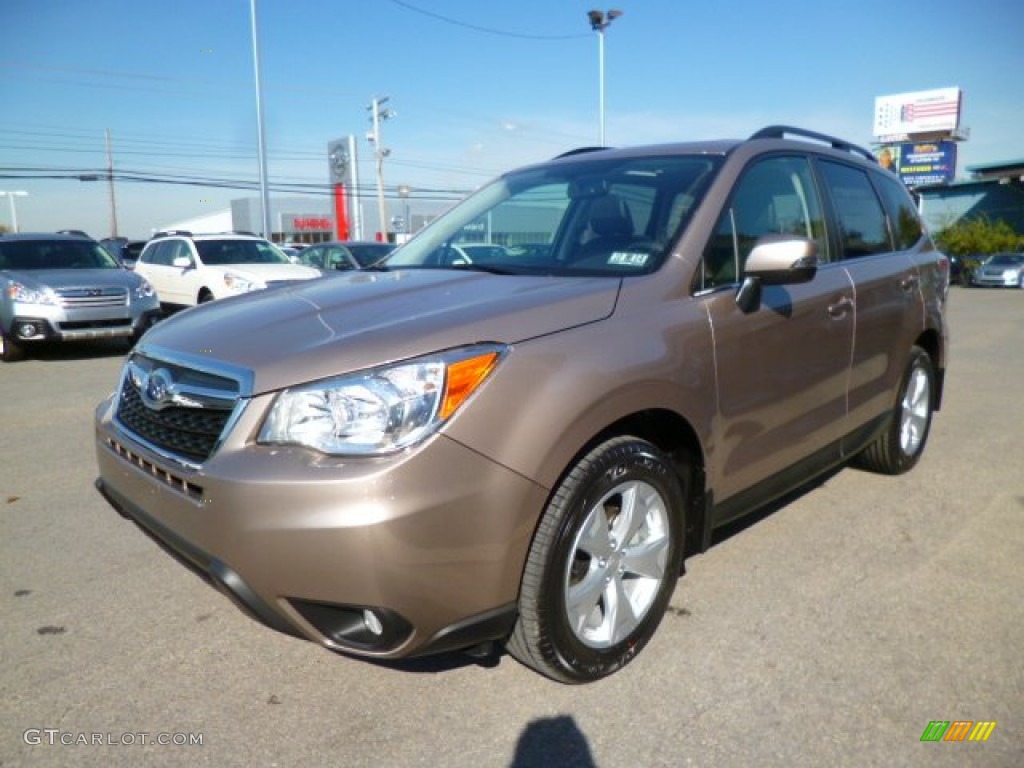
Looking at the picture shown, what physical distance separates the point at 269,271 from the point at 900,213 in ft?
35.5

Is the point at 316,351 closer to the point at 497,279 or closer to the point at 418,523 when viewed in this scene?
the point at 418,523

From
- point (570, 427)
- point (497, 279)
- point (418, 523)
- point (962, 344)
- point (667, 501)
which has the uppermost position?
point (497, 279)

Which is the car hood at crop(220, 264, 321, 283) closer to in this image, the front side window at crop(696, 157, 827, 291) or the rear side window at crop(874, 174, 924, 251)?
the rear side window at crop(874, 174, 924, 251)

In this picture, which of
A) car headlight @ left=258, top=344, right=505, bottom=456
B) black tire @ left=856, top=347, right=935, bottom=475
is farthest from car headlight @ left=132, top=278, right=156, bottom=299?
car headlight @ left=258, top=344, right=505, bottom=456

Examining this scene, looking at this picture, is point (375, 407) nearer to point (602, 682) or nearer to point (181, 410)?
point (181, 410)

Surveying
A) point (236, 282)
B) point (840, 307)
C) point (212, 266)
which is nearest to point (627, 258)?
point (840, 307)

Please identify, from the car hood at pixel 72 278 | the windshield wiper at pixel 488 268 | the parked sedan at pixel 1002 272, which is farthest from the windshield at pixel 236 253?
the parked sedan at pixel 1002 272

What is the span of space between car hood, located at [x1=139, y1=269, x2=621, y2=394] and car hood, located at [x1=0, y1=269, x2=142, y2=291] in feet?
26.7

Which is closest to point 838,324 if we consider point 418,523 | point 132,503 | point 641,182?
point 641,182

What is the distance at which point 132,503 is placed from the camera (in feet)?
8.49

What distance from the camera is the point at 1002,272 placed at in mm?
30734

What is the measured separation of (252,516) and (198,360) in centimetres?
59

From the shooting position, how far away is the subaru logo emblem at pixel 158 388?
246 cm

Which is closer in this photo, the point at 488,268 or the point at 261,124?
the point at 488,268
